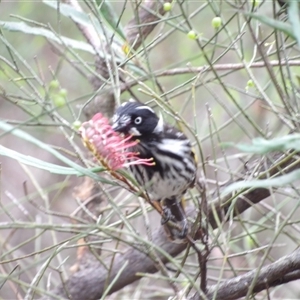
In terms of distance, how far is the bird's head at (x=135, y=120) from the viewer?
2010 millimetres

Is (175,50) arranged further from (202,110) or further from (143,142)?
(143,142)

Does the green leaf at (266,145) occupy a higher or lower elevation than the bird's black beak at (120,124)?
lower

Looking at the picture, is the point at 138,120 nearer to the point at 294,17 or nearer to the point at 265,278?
the point at 265,278

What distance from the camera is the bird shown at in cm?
222

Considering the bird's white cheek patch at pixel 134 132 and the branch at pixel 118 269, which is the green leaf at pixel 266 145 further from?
the branch at pixel 118 269

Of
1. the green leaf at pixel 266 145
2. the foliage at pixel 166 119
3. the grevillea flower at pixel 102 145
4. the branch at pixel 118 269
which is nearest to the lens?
Result: the green leaf at pixel 266 145

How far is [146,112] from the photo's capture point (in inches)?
86.4

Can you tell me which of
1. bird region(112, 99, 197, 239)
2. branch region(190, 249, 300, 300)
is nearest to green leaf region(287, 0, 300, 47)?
branch region(190, 249, 300, 300)

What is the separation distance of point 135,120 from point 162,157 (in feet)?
0.95

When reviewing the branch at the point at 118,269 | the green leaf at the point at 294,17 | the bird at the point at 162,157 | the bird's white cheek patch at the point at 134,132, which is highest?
the green leaf at the point at 294,17

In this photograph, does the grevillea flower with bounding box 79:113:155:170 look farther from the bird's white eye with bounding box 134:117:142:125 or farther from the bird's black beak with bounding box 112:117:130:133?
the bird's white eye with bounding box 134:117:142:125

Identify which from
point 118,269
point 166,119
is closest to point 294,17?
point 166,119

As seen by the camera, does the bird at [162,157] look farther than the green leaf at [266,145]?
Yes

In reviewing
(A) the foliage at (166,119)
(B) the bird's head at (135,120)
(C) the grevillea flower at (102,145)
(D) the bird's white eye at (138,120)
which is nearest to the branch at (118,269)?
(A) the foliage at (166,119)
